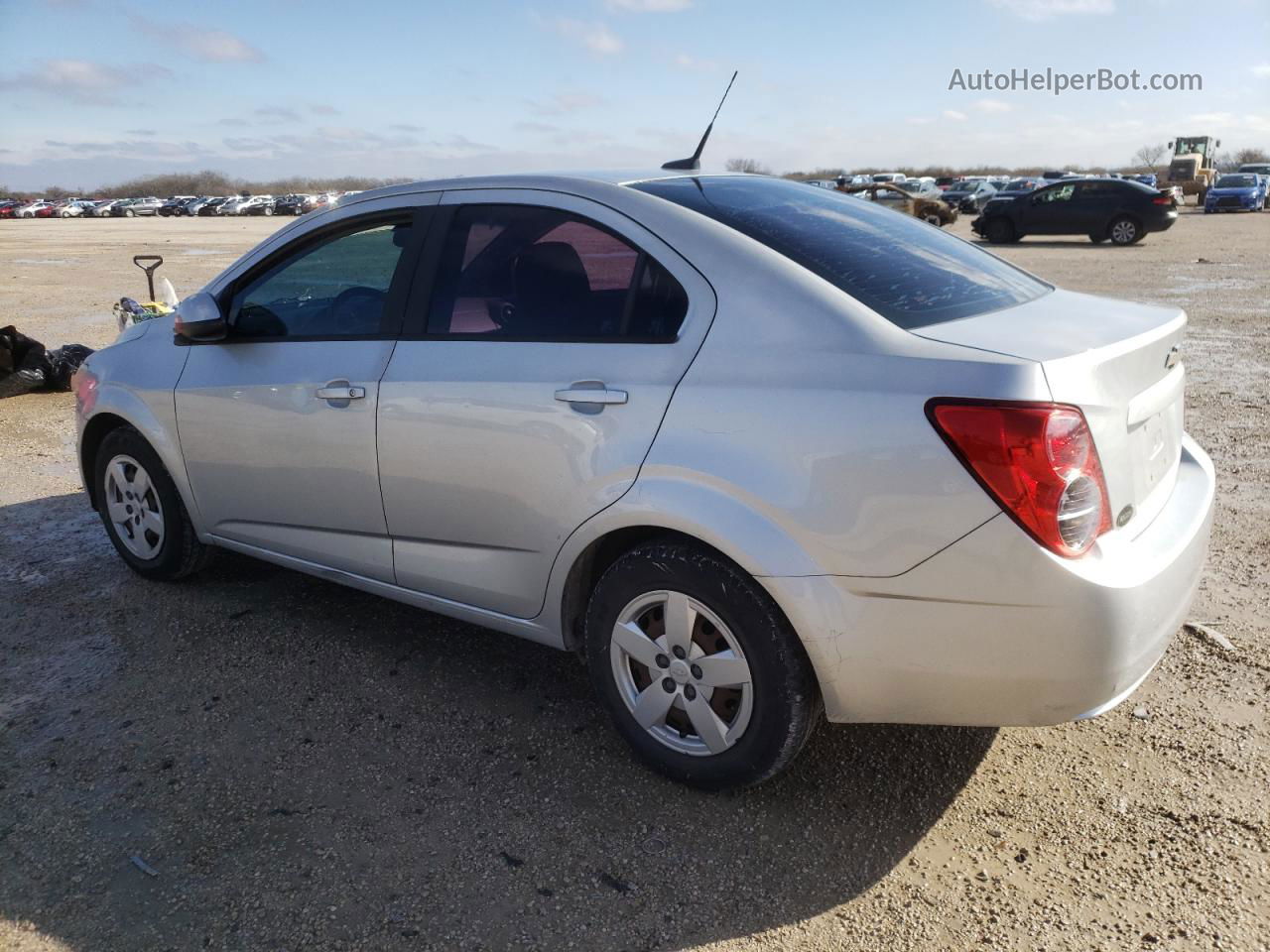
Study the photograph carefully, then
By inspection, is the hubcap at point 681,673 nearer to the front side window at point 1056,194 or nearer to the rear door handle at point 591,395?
the rear door handle at point 591,395

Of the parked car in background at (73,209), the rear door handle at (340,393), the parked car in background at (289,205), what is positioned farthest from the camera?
the parked car in background at (73,209)

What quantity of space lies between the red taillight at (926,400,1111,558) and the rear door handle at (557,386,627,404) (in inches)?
34.3

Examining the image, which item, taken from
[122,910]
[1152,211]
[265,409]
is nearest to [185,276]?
[265,409]

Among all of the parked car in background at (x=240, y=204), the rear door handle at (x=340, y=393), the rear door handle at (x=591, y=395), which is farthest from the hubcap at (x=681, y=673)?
the parked car in background at (x=240, y=204)

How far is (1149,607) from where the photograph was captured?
2430mm

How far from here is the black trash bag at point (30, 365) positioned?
336 inches

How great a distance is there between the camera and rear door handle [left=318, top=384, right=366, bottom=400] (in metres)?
Result: 3.40

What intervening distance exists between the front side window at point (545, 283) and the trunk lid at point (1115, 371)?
79 cm

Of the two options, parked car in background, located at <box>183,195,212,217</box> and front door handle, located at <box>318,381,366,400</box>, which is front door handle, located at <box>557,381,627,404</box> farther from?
parked car in background, located at <box>183,195,212,217</box>

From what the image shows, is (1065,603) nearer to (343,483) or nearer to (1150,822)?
(1150,822)

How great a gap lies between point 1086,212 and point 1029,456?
25.5m

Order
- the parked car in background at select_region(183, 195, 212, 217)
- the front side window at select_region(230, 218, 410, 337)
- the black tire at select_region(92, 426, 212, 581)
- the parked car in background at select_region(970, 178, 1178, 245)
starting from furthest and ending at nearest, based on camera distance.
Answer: the parked car in background at select_region(183, 195, 212, 217)
the parked car in background at select_region(970, 178, 1178, 245)
the black tire at select_region(92, 426, 212, 581)
the front side window at select_region(230, 218, 410, 337)

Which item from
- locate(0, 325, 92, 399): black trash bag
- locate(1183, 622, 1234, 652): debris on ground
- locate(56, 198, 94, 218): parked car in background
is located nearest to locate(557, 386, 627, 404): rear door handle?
locate(1183, 622, 1234, 652): debris on ground

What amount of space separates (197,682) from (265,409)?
1.01 metres
